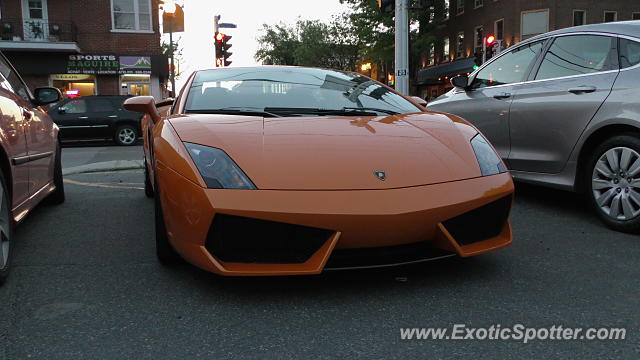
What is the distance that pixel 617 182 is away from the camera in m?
3.96

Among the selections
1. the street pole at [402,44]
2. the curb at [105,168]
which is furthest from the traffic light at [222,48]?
the curb at [105,168]

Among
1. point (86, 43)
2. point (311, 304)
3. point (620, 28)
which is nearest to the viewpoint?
point (311, 304)

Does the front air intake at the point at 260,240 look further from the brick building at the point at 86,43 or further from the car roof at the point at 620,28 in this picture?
the brick building at the point at 86,43

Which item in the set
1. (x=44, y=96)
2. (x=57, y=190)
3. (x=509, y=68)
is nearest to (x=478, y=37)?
(x=509, y=68)

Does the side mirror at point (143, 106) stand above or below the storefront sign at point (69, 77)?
below

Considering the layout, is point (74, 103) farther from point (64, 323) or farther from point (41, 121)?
point (64, 323)

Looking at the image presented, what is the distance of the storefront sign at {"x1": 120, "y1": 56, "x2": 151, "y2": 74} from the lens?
2489cm

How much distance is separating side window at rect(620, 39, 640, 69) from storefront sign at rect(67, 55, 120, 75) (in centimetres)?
2389

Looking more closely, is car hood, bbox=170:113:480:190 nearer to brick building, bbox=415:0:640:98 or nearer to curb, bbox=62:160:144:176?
curb, bbox=62:160:144:176

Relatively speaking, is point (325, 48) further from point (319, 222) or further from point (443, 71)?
point (319, 222)

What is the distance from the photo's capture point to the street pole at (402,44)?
39.0 feet

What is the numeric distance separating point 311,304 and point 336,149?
0.79 m

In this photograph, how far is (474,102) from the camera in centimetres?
550

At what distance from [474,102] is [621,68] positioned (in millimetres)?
1618
